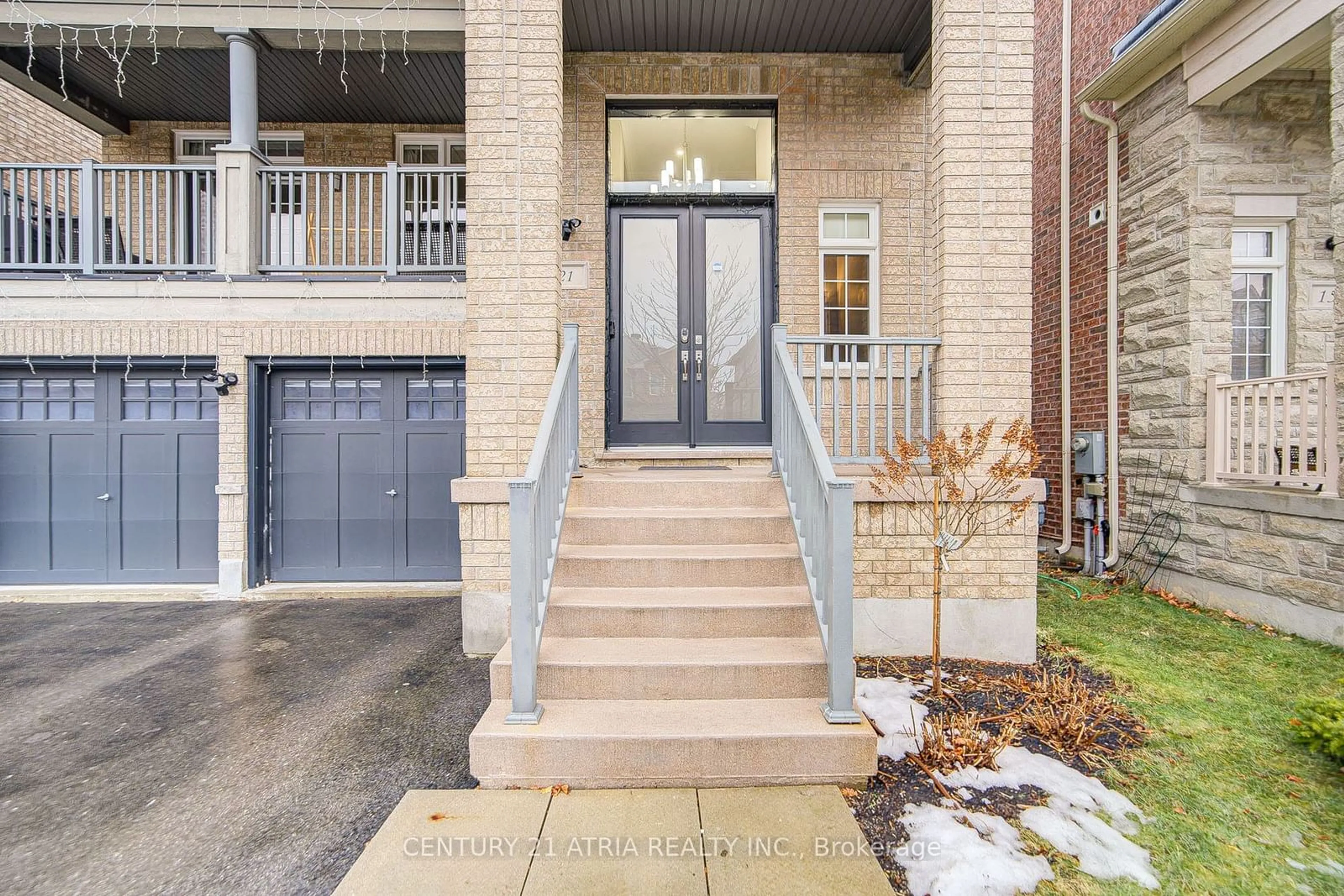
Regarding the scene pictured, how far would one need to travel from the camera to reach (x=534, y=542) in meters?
2.54

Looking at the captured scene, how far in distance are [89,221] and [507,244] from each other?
4.68 m

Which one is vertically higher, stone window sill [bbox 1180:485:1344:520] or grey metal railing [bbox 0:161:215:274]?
grey metal railing [bbox 0:161:215:274]

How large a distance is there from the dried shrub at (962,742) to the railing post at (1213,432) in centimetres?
348

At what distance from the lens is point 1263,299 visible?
4.96m

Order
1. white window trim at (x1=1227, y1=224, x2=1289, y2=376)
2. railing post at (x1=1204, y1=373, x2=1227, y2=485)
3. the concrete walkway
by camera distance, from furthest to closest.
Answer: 1. white window trim at (x1=1227, y1=224, x2=1289, y2=376)
2. railing post at (x1=1204, y1=373, x2=1227, y2=485)
3. the concrete walkway

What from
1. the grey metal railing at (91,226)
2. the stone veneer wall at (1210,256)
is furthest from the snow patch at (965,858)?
the grey metal railing at (91,226)

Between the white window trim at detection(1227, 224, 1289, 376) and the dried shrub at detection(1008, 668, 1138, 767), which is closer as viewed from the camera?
the dried shrub at detection(1008, 668, 1138, 767)

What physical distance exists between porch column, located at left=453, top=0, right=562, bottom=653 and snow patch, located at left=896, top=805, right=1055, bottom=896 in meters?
2.55

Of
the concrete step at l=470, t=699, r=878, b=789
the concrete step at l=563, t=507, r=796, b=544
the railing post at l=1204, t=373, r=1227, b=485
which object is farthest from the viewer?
the railing post at l=1204, t=373, r=1227, b=485

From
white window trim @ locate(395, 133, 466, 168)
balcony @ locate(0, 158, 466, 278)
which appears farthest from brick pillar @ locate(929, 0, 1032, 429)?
white window trim @ locate(395, 133, 466, 168)

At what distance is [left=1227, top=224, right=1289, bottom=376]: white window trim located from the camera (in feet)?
16.1

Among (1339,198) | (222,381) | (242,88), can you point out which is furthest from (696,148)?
(222,381)

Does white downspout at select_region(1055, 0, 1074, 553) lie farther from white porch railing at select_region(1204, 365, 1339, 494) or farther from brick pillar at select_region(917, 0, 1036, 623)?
brick pillar at select_region(917, 0, 1036, 623)

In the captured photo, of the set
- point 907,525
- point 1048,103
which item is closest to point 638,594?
point 907,525
